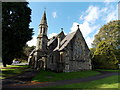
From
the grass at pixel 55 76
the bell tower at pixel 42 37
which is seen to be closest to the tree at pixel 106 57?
the grass at pixel 55 76

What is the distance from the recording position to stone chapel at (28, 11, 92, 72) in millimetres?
25780

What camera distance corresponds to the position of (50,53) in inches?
1203

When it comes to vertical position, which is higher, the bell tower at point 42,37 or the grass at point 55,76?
the bell tower at point 42,37

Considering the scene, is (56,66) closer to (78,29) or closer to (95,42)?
(78,29)

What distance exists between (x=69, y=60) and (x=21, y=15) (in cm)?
1641

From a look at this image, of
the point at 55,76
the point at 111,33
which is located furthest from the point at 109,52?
the point at 55,76

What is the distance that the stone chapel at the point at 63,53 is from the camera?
25.8 m

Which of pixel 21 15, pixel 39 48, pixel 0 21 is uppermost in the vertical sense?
pixel 21 15

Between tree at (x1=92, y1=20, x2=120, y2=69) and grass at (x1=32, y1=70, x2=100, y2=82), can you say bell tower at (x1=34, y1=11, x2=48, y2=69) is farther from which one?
tree at (x1=92, y1=20, x2=120, y2=69)

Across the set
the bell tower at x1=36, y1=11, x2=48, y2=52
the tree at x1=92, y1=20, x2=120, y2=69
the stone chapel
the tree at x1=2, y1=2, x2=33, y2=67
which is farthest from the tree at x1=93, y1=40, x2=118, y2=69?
the tree at x1=2, y1=2, x2=33, y2=67

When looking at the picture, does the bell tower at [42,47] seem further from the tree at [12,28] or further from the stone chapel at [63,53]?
the tree at [12,28]

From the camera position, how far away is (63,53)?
2564 cm

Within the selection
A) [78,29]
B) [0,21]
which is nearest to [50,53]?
[78,29]

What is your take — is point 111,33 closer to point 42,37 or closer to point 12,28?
point 42,37
